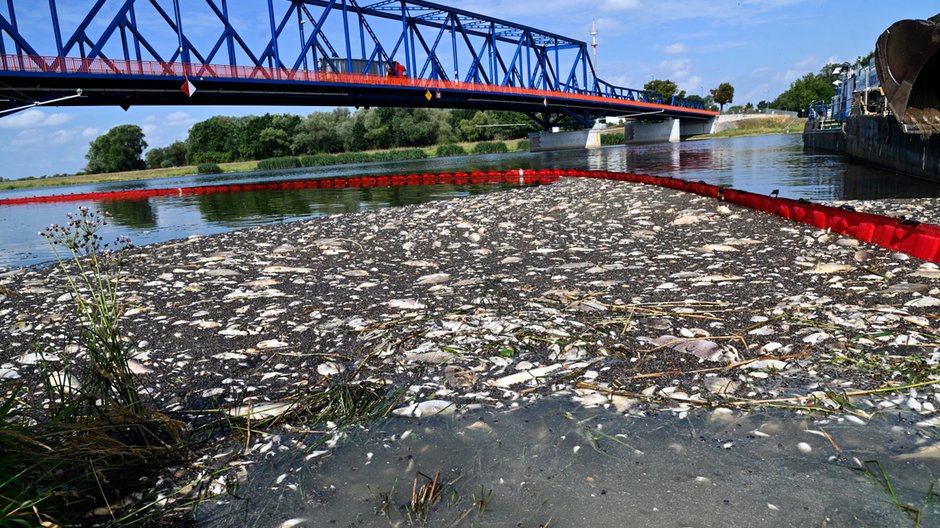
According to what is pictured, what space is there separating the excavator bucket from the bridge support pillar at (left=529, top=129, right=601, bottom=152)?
267ft

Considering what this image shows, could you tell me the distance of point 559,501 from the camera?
276 cm

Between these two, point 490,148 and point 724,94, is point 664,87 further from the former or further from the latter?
point 490,148

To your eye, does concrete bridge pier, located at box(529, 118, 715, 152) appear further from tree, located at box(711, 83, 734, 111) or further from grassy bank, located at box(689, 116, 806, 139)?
tree, located at box(711, 83, 734, 111)

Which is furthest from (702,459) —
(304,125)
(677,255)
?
(304,125)

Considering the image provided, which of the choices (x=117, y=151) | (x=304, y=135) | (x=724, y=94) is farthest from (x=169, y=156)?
(x=724, y=94)

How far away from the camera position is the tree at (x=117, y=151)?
13962cm

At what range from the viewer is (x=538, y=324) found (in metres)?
5.07

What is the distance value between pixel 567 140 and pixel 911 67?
84.9 meters

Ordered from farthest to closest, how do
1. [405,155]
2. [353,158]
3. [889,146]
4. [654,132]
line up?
1. [654,132]
2. [405,155]
3. [353,158]
4. [889,146]

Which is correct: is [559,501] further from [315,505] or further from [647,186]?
[647,186]

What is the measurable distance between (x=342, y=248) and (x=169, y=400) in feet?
18.2

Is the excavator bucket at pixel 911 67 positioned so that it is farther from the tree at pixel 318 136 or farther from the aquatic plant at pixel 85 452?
the tree at pixel 318 136

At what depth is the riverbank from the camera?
381 cm

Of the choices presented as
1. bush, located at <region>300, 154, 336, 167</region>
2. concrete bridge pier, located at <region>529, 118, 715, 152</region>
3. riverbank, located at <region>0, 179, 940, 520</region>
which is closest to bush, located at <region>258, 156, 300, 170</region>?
bush, located at <region>300, 154, 336, 167</region>
